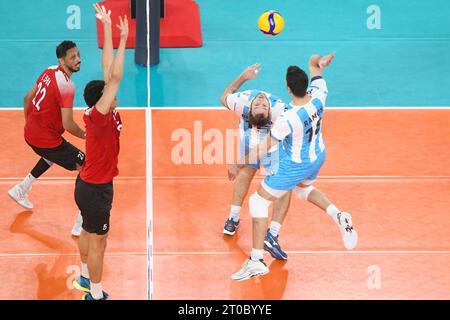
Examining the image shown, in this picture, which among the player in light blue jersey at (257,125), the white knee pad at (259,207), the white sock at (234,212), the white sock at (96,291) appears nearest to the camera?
the white sock at (96,291)

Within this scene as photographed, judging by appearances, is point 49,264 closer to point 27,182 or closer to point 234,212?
point 27,182

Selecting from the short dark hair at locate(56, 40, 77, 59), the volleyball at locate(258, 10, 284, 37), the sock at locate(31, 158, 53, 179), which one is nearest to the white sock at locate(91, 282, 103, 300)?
the sock at locate(31, 158, 53, 179)

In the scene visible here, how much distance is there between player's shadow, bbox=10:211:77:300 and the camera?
820cm

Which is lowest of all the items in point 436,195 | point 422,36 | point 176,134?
point 436,195

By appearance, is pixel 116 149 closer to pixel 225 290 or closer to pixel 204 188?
pixel 225 290

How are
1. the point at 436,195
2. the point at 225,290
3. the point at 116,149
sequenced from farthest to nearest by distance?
the point at 436,195 < the point at 225,290 < the point at 116,149

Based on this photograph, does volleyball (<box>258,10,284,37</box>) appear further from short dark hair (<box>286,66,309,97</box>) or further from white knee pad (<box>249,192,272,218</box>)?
white knee pad (<box>249,192,272,218</box>)

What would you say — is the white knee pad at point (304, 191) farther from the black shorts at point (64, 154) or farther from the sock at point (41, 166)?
the sock at point (41, 166)

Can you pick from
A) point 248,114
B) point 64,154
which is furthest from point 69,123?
point 248,114

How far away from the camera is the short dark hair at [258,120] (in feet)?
28.7

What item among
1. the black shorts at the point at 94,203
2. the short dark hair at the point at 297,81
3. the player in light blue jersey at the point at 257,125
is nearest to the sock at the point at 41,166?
Result: the black shorts at the point at 94,203

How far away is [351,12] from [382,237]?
7.18m
